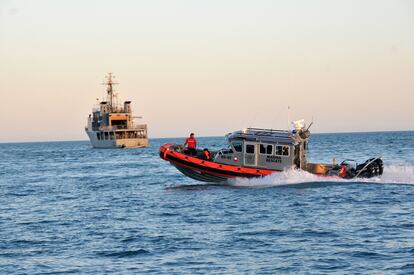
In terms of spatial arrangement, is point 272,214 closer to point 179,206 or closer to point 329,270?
point 179,206

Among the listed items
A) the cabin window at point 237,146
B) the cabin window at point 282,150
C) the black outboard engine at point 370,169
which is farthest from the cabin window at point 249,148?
the black outboard engine at point 370,169

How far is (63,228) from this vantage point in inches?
964

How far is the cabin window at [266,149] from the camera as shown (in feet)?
115

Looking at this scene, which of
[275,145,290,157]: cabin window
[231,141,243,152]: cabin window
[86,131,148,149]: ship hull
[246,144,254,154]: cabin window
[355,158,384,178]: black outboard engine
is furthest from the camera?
[86,131,148,149]: ship hull

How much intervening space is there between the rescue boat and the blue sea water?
588mm

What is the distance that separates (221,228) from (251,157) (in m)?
12.3

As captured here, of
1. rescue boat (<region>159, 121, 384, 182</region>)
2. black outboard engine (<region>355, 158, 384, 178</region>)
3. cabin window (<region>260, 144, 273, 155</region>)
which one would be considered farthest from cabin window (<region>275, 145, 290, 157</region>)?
black outboard engine (<region>355, 158, 384, 178</region>)

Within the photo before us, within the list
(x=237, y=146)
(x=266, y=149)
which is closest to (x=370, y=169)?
(x=266, y=149)

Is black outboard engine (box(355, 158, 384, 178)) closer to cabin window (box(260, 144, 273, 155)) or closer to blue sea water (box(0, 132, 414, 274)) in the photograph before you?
blue sea water (box(0, 132, 414, 274))

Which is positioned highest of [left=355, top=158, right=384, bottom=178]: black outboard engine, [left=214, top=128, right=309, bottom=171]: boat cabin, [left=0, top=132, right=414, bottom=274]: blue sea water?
[left=214, top=128, right=309, bottom=171]: boat cabin

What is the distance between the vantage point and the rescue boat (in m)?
35.0

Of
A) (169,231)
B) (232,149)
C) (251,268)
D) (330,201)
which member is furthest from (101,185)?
(251,268)

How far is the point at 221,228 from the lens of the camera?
23.2 meters

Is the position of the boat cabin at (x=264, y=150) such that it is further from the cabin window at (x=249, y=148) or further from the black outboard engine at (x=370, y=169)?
the black outboard engine at (x=370, y=169)
